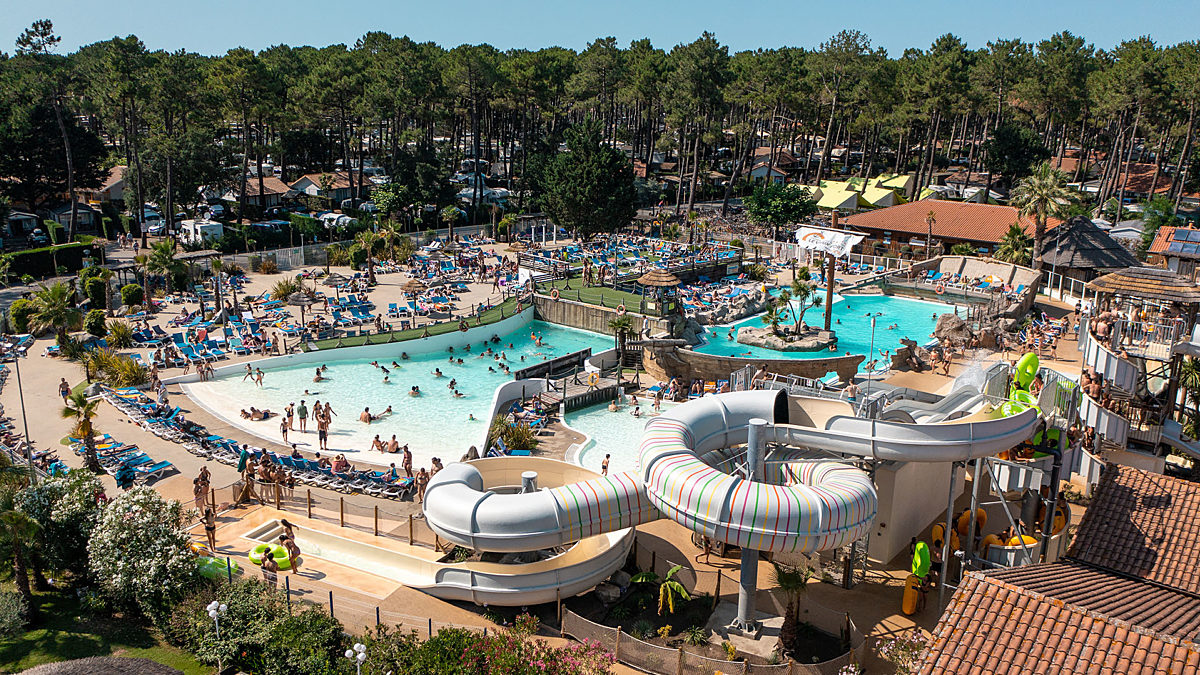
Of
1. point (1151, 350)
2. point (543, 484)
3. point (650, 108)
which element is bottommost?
point (543, 484)

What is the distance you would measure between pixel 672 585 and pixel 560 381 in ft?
53.7

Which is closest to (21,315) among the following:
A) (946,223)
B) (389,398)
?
(389,398)

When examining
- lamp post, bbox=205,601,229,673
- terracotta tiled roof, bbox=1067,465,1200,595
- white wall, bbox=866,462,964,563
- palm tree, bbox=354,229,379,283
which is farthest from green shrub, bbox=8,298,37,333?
terracotta tiled roof, bbox=1067,465,1200,595

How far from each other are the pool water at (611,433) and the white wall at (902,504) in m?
7.93

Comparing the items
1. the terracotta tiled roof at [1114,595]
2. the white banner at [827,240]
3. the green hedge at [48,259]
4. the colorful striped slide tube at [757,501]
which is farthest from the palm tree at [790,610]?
the green hedge at [48,259]

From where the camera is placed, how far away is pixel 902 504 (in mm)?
18375

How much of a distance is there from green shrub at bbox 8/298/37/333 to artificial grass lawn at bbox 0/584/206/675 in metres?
23.1

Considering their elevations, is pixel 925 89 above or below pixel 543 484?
above

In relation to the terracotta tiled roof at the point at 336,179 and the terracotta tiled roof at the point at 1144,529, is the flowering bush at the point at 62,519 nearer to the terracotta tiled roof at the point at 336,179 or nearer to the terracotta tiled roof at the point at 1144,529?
the terracotta tiled roof at the point at 1144,529

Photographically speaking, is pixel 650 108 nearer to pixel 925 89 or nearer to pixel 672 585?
pixel 925 89

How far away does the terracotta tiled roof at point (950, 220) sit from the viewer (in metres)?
51.1

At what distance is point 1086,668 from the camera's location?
10234 millimetres

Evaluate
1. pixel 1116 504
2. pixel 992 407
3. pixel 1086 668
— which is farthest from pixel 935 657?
pixel 992 407

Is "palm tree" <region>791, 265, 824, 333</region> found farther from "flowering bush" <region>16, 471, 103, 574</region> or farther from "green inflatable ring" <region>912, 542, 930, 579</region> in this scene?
"flowering bush" <region>16, 471, 103, 574</region>
